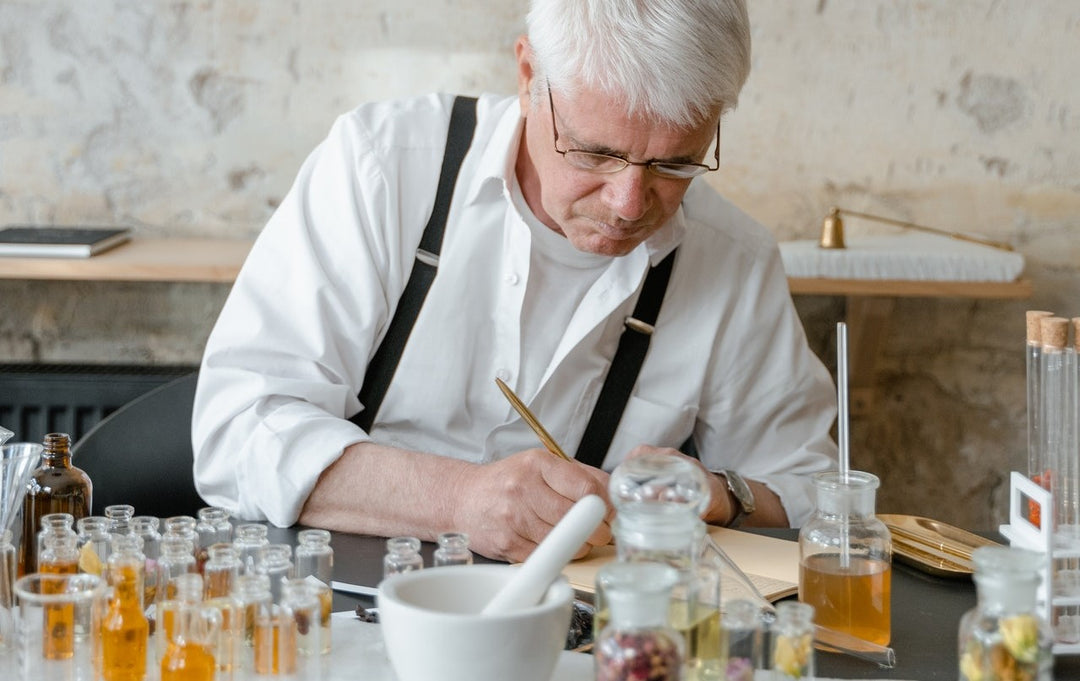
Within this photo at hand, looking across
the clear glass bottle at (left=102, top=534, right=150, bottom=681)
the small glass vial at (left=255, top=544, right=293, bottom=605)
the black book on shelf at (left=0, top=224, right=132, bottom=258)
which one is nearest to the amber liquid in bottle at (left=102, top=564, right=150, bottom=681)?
the clear glass bottle at (left=102, top=534, right=150, bottom=681)

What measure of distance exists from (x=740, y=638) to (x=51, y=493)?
75 centimetres

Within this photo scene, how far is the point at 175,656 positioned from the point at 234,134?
2231 mm

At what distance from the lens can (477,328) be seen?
1.95 meters

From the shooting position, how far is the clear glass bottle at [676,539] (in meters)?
0.94

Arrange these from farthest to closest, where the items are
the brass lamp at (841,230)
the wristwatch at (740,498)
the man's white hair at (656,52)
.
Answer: the brass lamp at (841,230), the wristwatch at (740,498), the man's white hair at (656,52)

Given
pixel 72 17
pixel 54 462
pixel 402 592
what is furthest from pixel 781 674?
pixel 72 17

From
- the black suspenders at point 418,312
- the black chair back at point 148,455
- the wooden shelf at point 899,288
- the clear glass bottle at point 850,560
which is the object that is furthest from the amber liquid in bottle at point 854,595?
the wooden shelf at point 899,288

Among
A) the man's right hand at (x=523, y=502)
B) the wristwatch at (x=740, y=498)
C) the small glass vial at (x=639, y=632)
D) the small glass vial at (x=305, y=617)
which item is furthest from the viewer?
the wristwatch at (x=740, y=498)

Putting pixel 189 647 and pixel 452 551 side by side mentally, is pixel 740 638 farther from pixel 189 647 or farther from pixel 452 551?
pixel 189 647

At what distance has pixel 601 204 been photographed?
5.71ft

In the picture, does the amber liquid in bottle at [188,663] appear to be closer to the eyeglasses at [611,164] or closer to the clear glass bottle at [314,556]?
the clear glass bottle at [314,556]

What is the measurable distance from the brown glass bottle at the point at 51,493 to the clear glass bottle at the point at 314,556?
0.86 ft

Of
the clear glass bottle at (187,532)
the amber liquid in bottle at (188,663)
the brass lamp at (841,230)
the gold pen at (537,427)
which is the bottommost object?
the amber liquid in bottle at (188,663)

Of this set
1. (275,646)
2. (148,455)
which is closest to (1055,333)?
(275,646)
